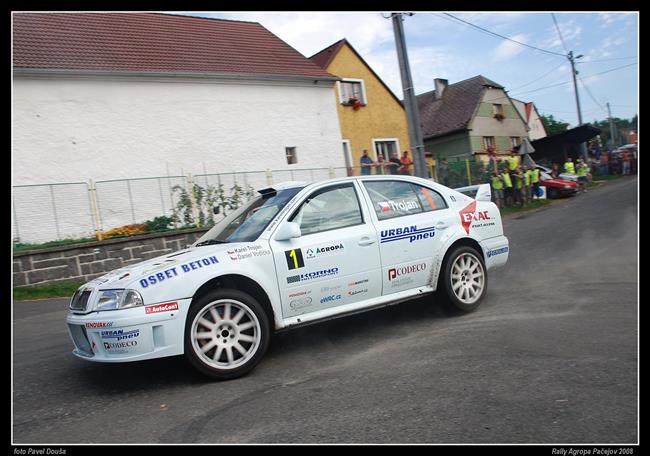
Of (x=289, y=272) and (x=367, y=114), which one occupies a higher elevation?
(x=367, y=114)

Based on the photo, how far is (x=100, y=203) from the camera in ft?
42.0

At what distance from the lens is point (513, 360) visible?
462 cm

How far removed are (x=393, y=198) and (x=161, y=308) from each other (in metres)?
2.82

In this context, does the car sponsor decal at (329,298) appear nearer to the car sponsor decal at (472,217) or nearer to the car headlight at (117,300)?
the car headlight at (117,300)

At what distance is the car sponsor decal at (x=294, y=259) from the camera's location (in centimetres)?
520

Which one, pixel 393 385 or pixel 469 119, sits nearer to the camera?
pixel 393 385

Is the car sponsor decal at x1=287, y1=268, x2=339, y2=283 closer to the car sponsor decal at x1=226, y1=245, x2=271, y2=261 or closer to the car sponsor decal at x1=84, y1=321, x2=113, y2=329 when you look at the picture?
the car sponsor decal at x1=226, y1=245, x2=271, y2=261

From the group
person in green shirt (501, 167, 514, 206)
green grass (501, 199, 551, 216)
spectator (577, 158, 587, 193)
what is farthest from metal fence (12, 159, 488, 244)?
spectator (577, 158, 587, 193)

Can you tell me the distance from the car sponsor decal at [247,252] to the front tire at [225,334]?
32 cm

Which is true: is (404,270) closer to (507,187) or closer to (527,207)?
(527,207)

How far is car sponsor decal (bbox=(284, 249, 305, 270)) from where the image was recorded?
5199 millimetres
